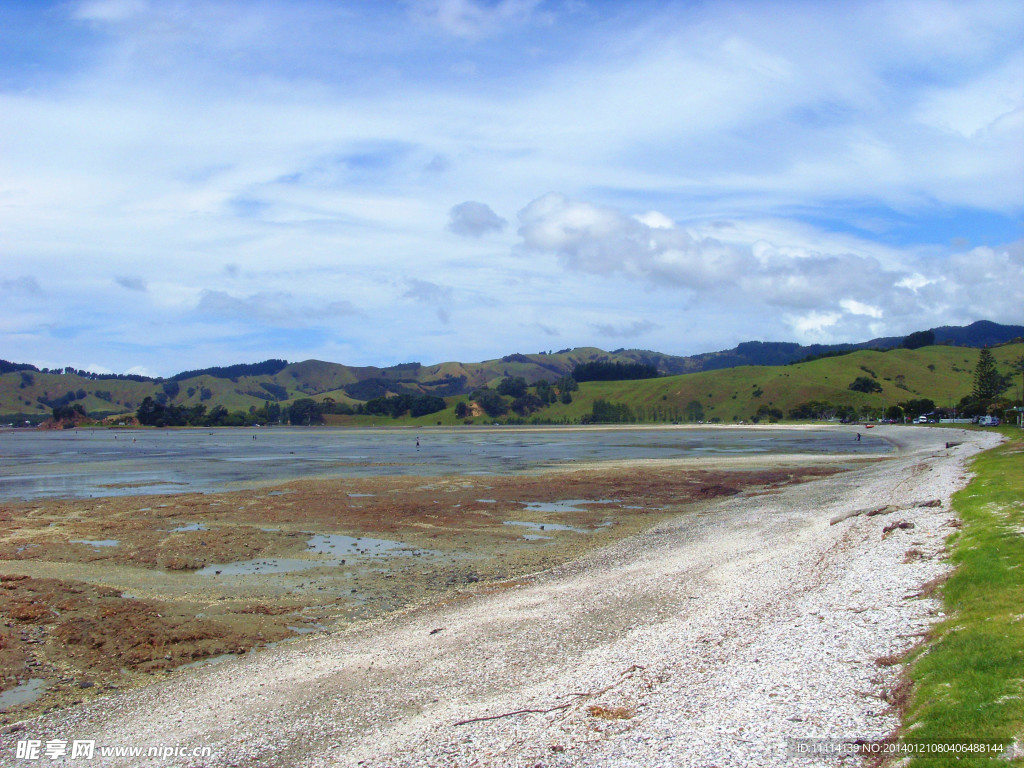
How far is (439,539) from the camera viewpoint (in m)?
25.7

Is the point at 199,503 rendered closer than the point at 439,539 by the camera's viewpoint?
No

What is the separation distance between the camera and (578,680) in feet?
36.7

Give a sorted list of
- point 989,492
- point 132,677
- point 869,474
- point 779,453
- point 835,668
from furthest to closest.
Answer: point 779,453, point 869,474, point 989,492, point 132,677, point 835,668

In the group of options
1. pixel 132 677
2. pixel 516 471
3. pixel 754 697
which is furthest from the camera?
pixel 516 471

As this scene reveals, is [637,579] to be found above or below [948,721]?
below

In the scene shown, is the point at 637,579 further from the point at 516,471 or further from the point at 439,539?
the point at 516,471

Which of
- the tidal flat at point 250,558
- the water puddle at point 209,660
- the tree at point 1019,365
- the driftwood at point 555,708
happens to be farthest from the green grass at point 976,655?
the tree at point 1019,365

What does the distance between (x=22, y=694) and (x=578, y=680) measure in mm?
9756

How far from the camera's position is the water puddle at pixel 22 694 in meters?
11.2

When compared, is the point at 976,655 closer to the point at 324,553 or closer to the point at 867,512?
the point at 867,512

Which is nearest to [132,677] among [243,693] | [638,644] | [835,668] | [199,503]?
[243,693]

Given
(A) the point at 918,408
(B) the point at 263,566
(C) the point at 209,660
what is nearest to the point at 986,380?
(A) the point at 918,408

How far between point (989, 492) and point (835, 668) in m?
16.9

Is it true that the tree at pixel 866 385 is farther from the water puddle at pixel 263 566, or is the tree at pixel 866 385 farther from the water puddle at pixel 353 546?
the water puddle at pixel 263 566
